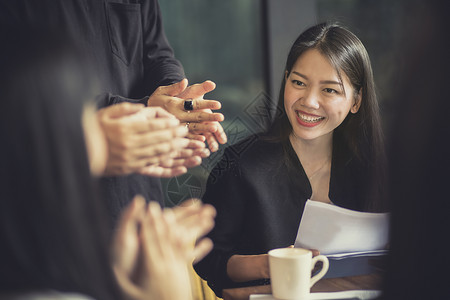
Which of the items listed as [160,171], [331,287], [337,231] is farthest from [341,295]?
[160,171]

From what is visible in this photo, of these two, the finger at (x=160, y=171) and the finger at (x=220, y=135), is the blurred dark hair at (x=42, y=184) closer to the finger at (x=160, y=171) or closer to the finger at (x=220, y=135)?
the finger at (x=160, y=171)

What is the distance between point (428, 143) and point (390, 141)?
39 millimetres

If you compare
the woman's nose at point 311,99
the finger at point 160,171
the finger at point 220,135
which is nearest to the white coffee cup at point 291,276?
the finger at point 160,171

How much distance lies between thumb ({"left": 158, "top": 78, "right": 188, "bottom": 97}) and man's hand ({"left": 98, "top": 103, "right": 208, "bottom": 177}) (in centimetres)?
26

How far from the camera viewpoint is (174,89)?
115cm

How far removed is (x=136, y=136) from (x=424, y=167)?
47 centimetres

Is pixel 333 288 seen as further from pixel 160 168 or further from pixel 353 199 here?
pixel 353 199

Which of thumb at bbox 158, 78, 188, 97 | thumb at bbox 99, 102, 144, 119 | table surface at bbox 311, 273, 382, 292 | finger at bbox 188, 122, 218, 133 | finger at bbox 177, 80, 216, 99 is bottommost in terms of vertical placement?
table surface at bbox 311, 273, 382, 292

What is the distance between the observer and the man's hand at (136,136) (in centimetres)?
80

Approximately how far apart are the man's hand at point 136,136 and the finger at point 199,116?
264mm

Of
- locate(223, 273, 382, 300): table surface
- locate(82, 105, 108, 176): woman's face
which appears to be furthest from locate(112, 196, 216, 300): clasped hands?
locate(223, 273, 382, 300): table surface

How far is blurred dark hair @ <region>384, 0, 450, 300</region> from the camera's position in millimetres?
503

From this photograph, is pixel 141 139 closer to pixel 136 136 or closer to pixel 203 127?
pixel 136 136

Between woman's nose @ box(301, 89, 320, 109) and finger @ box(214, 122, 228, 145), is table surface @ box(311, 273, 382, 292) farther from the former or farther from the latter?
woman's nose @ box(301, 89, 320, 109)
